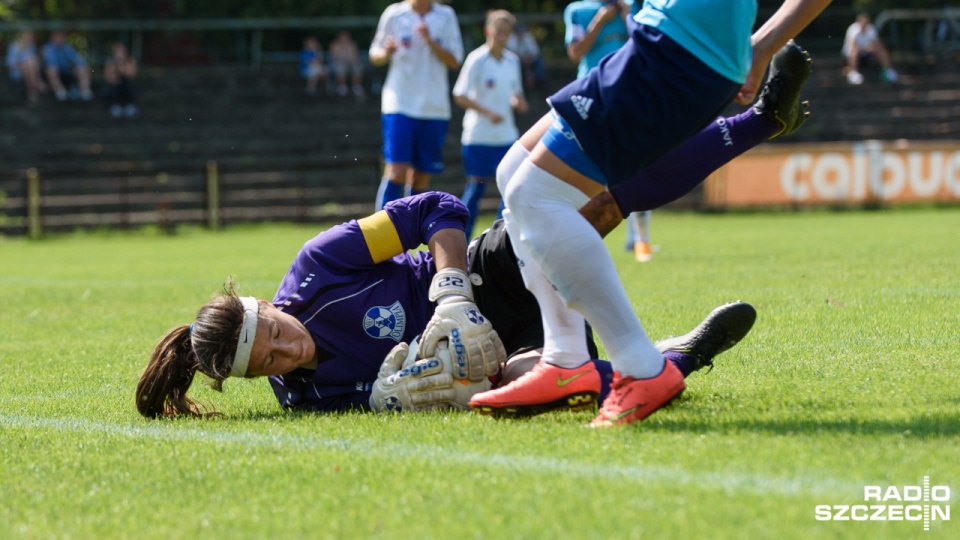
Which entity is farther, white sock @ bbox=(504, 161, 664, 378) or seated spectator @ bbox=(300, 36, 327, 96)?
seated spectator @ bbox=(300, 36, 327, 96)

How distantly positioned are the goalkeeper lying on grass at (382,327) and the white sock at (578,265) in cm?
33

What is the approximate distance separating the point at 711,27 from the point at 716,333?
3.94 feet

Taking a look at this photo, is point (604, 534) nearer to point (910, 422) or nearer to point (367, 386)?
point (910, 422)

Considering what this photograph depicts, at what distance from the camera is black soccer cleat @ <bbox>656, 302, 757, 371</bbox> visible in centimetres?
420

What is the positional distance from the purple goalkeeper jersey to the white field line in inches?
21.2

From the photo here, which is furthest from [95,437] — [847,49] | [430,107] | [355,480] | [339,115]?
[847,49]

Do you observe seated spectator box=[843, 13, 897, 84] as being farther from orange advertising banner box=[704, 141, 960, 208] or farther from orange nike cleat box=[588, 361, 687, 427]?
orange nike cleat box=[588, 361, 687, 427]

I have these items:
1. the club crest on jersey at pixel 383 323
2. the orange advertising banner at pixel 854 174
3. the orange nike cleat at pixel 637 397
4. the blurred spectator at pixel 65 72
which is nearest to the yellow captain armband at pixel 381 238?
the club crest on jersey at pixel 383 323

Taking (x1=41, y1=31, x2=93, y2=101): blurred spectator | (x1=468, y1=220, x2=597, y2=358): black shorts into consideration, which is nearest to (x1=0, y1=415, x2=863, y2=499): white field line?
(x1=468, y1=220, x2=597, y2=358): black shorts

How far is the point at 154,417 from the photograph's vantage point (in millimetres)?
4211

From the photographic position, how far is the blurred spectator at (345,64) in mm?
28438

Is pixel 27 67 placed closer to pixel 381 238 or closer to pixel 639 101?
pixel 381 238

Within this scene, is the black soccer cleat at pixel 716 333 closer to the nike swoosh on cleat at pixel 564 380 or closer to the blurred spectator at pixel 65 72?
the nike swoosh on cleat at pixel 564 380

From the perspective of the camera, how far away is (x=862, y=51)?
1144 inches
